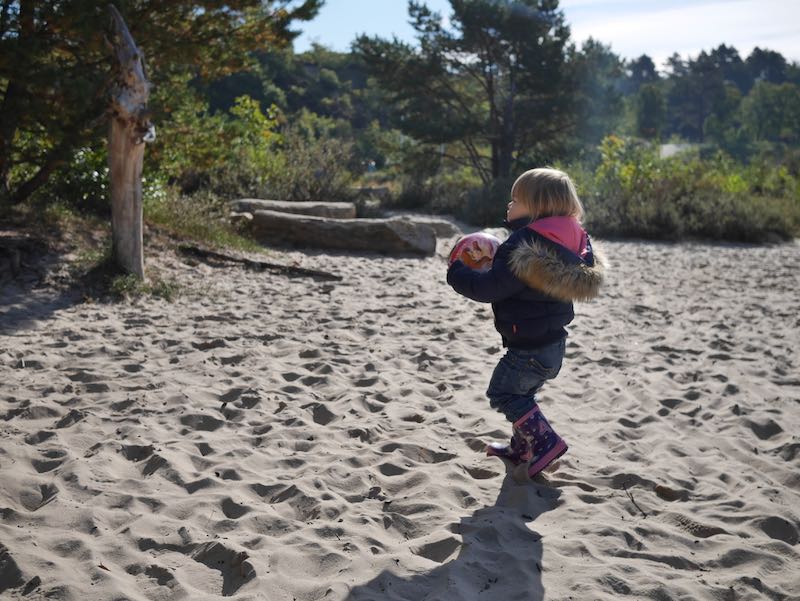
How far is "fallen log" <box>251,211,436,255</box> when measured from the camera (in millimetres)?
11031

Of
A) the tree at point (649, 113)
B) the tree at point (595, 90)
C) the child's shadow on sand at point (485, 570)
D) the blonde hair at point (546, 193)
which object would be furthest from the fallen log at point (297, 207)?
the tree at point (649, 113)

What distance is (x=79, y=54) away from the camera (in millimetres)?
7961

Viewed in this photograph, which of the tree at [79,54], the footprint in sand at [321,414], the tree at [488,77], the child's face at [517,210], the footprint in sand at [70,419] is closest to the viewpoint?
the child's face at [517,210]

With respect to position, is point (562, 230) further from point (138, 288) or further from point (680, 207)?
point (680, 207)

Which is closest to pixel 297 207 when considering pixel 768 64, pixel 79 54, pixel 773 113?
pixel 79 54

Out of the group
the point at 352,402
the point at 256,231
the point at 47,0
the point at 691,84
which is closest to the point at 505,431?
the point at 352,402

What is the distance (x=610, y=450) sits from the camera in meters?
4.18

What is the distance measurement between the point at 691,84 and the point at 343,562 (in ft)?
304

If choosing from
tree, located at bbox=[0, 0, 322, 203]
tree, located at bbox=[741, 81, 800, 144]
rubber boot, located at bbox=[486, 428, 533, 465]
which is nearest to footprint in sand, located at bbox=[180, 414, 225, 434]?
rubber boot, located at bbox=[486, 428, 533, 465]

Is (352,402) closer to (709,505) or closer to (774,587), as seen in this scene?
(709,505)

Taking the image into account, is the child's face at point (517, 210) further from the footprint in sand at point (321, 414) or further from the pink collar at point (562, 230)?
the footprint in sand at point (321, 414)

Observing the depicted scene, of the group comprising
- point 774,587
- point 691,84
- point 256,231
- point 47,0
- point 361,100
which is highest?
point 691,84

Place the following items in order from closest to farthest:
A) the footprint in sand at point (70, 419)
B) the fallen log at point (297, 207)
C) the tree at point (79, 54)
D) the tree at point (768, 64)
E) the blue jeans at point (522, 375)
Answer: the blue jeans at point (522, 375) → the footprint in sand at point (70, 419) → the tree at point (79, 54) → the fallen log at point (297, 207) → the tree at point (768, 64)

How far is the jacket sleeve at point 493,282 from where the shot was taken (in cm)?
336
